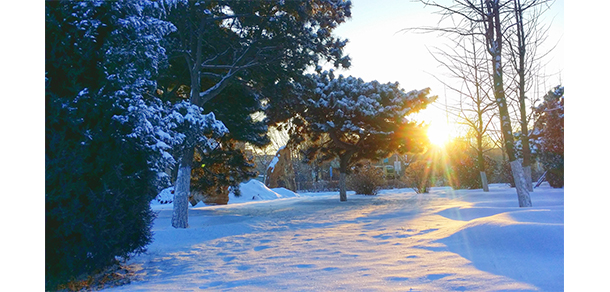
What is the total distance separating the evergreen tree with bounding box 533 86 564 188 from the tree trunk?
13184mm

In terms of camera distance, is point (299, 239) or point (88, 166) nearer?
point (88, 166)

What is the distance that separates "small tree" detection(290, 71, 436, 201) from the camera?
13.9 meters

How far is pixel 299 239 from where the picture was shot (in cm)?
691

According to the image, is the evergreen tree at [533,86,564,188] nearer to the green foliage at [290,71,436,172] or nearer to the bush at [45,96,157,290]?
the green foliage at [290,71,436,172]

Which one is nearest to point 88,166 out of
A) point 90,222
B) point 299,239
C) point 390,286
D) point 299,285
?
point 90,222

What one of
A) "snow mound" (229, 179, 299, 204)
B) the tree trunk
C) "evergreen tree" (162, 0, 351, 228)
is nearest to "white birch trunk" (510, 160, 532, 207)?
"evergreen tree" (162, 0, 351, 228)

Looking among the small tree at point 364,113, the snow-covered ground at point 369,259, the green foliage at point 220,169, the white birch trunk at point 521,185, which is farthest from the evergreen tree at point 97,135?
the small tree at point 364,113

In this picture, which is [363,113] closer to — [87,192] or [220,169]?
[220,169]

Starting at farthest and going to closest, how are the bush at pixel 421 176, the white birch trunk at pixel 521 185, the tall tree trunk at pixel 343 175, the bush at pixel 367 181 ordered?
the bush at pixel 421 176
the bush at pixel 367 181
the tall tree trunk at pixel 343 175
the white birch trunk at pixel 521 185

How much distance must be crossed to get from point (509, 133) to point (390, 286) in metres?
7.25

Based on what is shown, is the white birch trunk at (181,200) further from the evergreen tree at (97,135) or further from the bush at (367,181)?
the bush at (367,181)

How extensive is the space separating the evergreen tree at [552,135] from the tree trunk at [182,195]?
1318cm

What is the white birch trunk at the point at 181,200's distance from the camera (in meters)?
8.48
